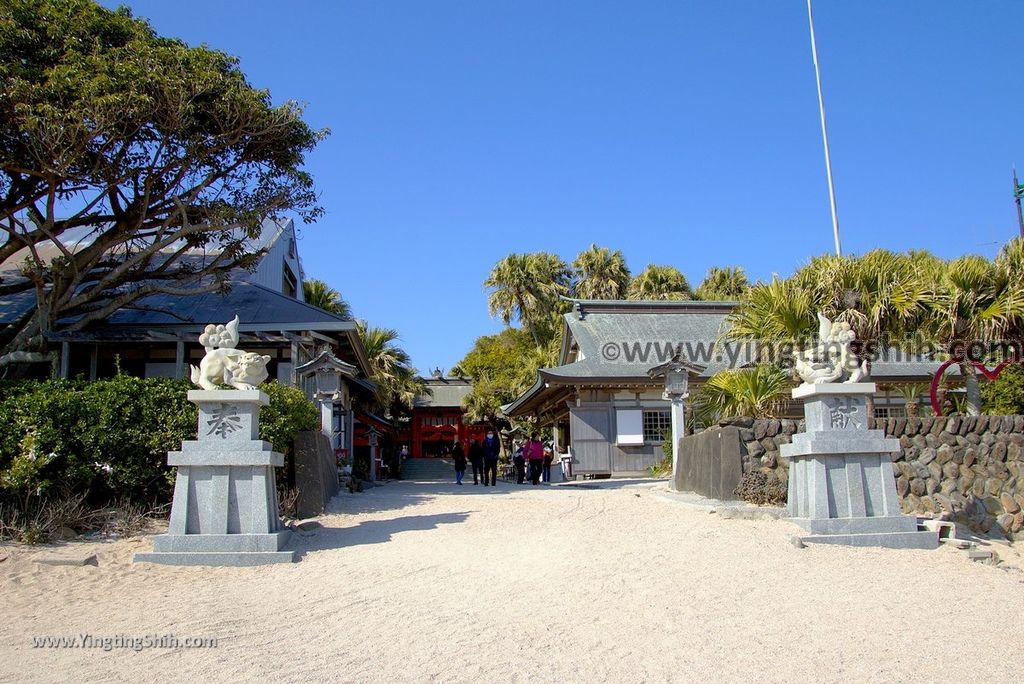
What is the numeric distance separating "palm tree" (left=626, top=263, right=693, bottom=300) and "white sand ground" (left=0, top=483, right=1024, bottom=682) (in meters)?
25.6

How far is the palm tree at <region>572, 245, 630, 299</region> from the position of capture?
118 ft

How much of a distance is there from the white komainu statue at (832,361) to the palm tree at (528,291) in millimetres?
24027

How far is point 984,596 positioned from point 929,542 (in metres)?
1.92

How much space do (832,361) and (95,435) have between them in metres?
9.60

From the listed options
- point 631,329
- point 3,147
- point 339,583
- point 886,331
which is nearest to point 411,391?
point 631,329

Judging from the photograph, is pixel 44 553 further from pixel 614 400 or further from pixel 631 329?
pixel 631 329

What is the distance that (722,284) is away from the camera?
37000mm

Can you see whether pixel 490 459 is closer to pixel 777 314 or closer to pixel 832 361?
pixel 777 314

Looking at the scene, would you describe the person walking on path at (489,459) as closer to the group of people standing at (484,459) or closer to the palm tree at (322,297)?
the group of people standing at (484,459)

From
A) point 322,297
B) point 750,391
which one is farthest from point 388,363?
point 750,391

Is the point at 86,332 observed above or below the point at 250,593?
above

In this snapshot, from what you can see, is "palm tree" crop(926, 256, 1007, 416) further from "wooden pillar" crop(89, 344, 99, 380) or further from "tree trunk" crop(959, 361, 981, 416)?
"wooden pillar" crop(89, 344, 99, 380)

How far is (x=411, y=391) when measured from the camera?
115ft

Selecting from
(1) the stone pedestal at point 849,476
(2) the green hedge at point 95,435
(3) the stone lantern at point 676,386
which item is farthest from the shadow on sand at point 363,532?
(3) the stone lantern at point 676,386
